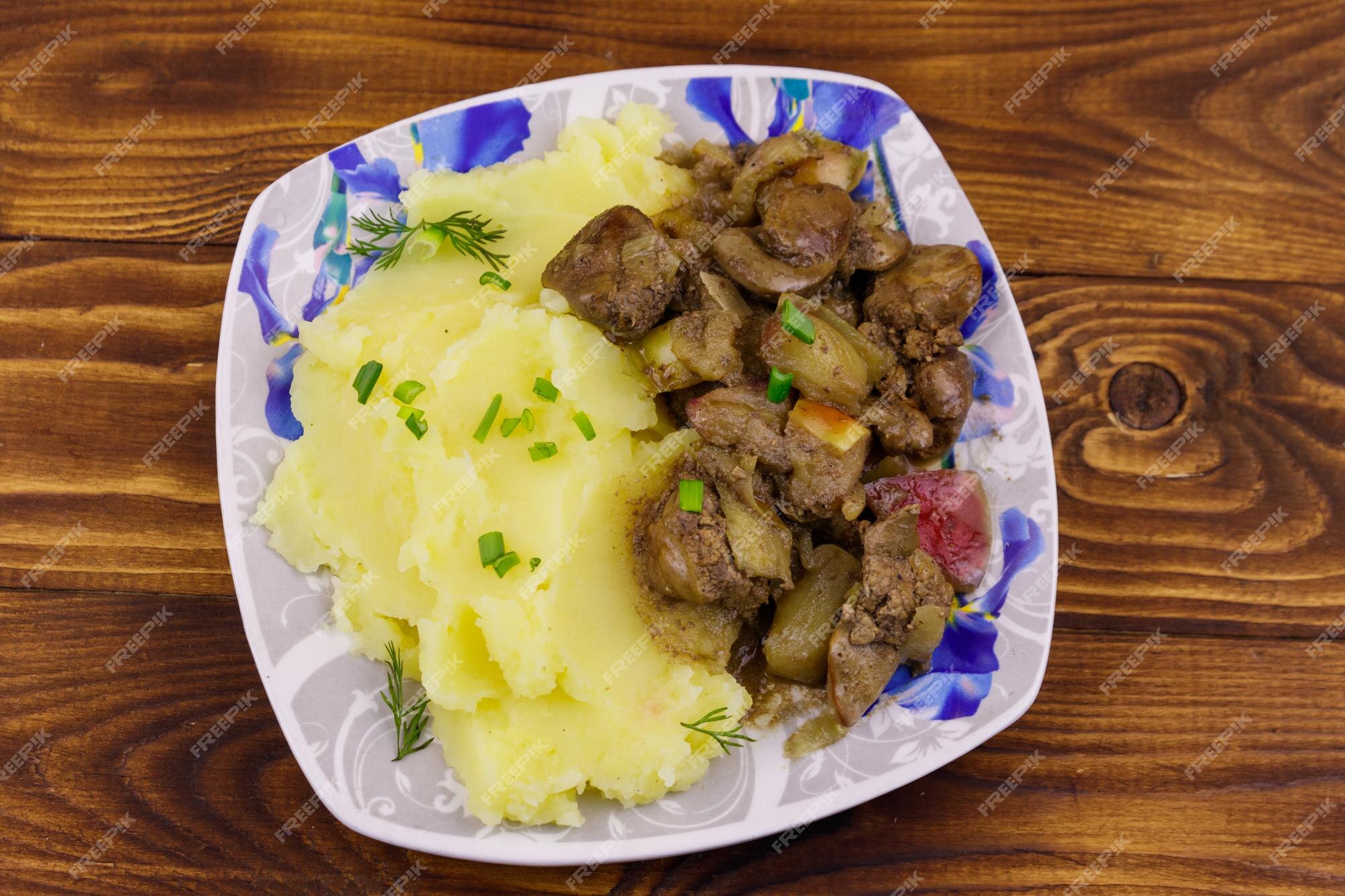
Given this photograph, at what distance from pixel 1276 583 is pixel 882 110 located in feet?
9.48

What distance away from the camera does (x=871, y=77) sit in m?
4.77

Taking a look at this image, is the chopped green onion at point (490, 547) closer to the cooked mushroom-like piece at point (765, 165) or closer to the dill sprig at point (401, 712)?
the dill sprig at point (401, 712)

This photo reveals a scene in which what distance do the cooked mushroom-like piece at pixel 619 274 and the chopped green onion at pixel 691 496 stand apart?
67 cm

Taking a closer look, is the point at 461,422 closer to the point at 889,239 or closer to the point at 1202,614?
the point at 889,239

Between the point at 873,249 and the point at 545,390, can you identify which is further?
the point at 873,249

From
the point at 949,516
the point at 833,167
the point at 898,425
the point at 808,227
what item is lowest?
the point at 949,516

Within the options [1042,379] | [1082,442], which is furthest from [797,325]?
[1082,442]

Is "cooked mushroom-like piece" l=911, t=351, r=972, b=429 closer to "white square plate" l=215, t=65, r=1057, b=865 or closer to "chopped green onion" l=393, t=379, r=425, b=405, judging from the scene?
"white square plate" l=215, t=65, r=1057, b=865

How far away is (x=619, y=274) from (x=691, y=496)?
0.90 metres

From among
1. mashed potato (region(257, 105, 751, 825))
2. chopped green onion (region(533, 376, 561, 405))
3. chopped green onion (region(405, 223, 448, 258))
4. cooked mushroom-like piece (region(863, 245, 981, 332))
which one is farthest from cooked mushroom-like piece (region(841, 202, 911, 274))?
chopped green onion (region(405, 223, 448, 258))

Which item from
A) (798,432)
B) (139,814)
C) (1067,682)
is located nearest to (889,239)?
(798,432)

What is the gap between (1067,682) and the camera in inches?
167

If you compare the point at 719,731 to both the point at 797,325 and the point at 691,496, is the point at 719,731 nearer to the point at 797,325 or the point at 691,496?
the point at 691,496

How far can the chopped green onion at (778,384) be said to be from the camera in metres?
3.47
